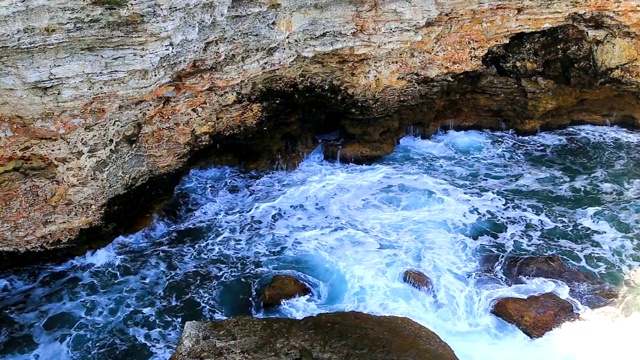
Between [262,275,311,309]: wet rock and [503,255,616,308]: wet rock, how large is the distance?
4130 millimetres

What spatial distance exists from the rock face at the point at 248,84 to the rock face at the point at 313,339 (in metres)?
4.49

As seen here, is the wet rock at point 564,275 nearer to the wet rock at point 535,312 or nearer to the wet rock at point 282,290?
the wet rock at point 535,312

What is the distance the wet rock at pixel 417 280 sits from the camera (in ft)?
35.1

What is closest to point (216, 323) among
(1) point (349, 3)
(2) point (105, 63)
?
(2) point (105, 63)

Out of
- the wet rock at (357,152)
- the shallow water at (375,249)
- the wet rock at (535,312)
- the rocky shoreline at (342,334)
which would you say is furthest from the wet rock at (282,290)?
the wet rock at (357,152)

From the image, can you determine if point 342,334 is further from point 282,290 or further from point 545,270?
point 545,270

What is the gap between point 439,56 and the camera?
1393cm

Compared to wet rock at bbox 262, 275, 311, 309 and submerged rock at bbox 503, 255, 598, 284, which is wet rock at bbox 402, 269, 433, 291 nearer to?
submerged rock at bbox 503, 255, 598, 284

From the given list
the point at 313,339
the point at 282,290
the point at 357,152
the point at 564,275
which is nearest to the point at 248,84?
the point at 357,152

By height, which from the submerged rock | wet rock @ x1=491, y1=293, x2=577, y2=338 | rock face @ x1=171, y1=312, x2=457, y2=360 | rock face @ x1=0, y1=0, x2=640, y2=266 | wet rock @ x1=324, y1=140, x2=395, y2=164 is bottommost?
wet rock @ x1=491, y1=293, x2=577, y2=338

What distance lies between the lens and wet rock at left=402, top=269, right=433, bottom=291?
10.7 meters

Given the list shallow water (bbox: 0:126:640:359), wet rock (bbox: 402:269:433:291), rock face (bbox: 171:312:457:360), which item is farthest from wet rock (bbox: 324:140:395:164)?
rock face (bbox: 171:312:457:360)

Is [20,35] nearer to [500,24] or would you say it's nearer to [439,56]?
[439,56]

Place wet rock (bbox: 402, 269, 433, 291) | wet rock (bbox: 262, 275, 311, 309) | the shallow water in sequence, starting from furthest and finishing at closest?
wet rock (bbox: 402, 269, 433, 291) → wet rock (bbox: 262, 275, 311, 309) → the shallow water
